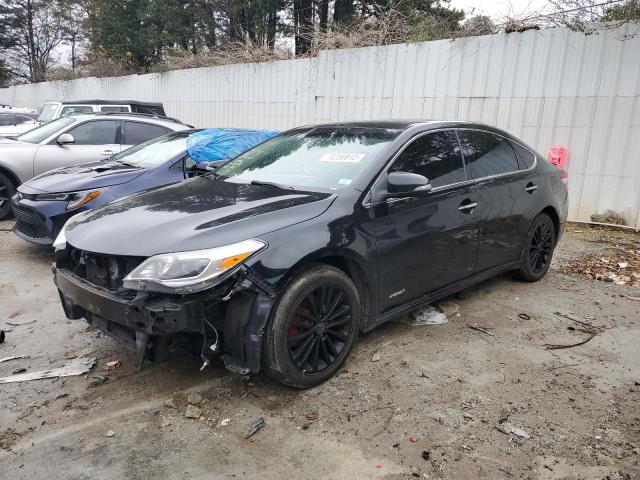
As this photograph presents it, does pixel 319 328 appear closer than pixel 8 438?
No

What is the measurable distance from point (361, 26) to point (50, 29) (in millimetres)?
37972

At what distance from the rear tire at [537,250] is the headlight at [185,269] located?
3217 mm

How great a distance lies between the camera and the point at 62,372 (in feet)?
11.2

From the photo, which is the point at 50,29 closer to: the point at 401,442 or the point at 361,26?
the point at 361,26

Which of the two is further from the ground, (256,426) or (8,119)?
(8,119)

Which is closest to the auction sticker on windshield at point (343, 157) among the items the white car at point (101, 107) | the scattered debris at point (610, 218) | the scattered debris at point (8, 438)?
the scattered debris at point (8, 438)

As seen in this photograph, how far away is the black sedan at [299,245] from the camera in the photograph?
9.18 ft

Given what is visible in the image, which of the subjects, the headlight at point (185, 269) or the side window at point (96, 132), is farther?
the side window at point (96, 132)

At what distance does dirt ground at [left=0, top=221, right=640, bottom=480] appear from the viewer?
8.34 ft

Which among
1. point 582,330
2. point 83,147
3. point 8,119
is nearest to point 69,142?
point 83,147

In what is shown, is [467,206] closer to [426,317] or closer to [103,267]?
[426,317]

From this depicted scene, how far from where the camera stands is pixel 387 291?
355 cm

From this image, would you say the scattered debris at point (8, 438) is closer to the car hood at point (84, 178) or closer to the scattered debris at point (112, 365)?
the scattered debris at point (112, 365)

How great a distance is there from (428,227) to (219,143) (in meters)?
3.53
